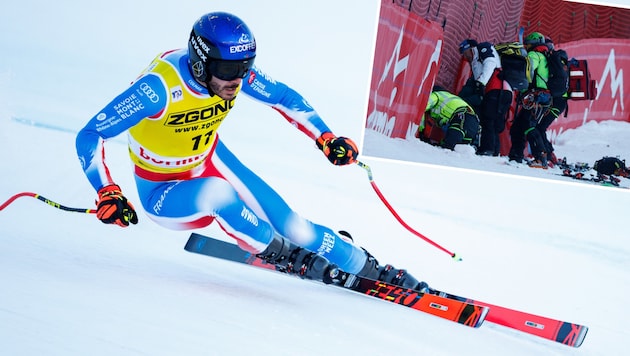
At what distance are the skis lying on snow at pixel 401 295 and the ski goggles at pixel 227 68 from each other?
1179 mm

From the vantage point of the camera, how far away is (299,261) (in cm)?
330

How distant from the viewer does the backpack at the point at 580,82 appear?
6.11 meters

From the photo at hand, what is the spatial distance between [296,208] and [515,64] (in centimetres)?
254

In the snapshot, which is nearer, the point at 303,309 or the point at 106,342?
the point at 106,342

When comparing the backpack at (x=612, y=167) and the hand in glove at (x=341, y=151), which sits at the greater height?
the backpack at (x=612, y=167)

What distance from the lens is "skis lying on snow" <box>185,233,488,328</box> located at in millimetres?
3182

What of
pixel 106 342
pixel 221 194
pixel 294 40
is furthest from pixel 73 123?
pixel 106 342

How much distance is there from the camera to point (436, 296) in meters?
3.31

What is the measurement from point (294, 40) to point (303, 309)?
4.47 meters

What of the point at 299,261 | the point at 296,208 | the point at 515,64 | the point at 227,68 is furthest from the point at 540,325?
the point at 515,64

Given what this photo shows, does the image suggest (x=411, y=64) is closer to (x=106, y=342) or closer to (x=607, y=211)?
(x=607, y=211)

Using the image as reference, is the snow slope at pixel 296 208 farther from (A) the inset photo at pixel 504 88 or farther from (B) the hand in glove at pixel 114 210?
(B) the hand in glove at pixel 114 210

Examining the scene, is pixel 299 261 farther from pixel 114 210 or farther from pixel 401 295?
pixel 114 210

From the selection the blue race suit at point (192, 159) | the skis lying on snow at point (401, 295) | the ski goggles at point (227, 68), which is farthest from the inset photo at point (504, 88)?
the ski goggles at point (227, 68)
